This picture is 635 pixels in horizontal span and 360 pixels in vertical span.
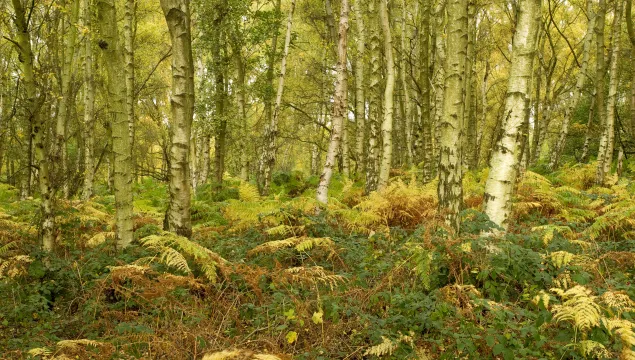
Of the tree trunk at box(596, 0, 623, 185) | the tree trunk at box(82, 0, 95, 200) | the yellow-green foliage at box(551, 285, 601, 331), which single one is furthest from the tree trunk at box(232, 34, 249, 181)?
the yellow-green foliage at box(551, 285, 601, 331)

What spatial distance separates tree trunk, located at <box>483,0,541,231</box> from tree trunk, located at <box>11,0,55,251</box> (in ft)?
19.5

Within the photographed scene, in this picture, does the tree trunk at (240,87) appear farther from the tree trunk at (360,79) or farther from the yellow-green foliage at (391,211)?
the yellow-green foliage at (391,211)

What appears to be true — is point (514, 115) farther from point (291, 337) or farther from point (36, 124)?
point (36, 124)

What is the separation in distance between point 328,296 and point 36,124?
15.6 feet

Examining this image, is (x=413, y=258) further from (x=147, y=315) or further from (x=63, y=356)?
(x=63, y=356)

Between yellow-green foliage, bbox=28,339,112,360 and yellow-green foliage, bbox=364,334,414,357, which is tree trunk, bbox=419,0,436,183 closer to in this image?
yellow-green foliage, bbox=364,334,414,357

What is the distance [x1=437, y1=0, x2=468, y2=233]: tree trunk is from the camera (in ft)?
17.3

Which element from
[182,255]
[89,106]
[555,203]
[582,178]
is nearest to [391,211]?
[555,203]

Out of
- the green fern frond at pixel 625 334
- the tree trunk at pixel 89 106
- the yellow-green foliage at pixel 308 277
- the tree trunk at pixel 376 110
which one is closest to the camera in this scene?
the green fern frond at pixel 625 334

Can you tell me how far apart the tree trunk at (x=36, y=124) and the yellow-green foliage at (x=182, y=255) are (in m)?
2.06

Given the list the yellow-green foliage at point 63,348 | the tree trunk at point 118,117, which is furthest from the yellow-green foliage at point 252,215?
the yellow-green foliage at point 63,348

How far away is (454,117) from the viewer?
531 centimetres

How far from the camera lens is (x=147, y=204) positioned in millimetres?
11078

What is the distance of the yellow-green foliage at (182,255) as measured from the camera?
4.65 meters
